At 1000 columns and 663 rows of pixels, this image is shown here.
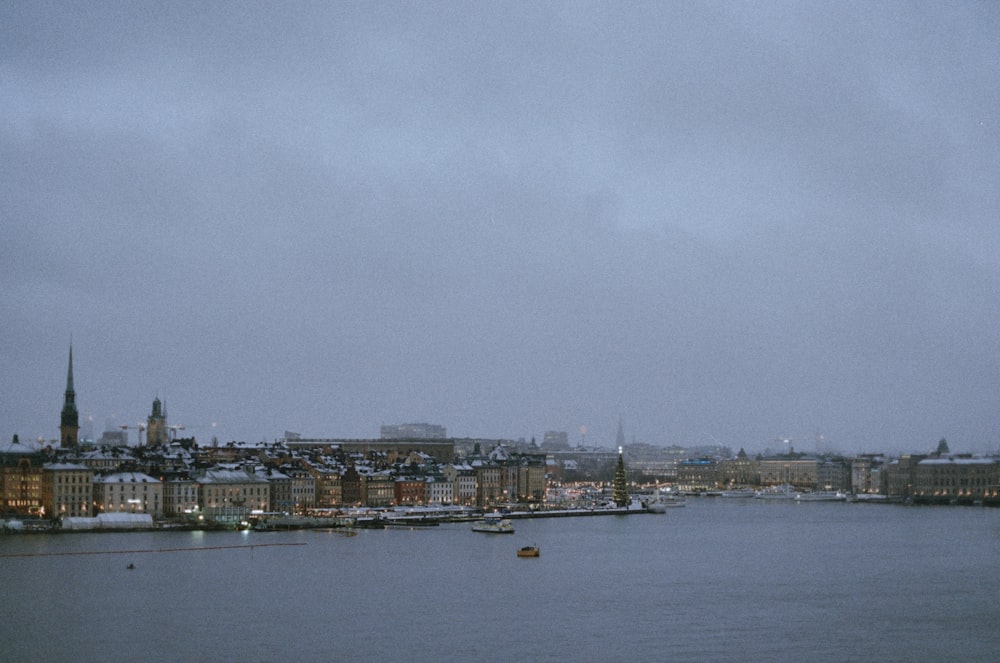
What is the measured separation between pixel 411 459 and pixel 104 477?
23.7 m

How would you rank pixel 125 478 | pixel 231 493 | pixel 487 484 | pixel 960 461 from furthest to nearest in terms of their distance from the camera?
pixel 960 461 → pixel 487 484 → pixel 231 493 → pixel 125 478

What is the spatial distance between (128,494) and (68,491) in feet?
6.75

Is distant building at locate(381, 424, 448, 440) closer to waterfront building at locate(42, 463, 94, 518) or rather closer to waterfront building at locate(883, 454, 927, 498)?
waterfront building at locate(883, 454, 927, 498)

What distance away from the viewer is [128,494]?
41562mm

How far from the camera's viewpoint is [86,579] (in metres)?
24.1

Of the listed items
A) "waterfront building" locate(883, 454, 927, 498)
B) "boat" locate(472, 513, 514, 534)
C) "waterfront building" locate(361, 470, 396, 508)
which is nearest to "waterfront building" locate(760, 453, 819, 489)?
"waterfront building" locate(883, 454, 927, 498)

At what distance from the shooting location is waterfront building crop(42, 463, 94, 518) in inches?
1606

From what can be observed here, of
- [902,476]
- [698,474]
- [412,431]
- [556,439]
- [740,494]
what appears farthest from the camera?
[556,439]

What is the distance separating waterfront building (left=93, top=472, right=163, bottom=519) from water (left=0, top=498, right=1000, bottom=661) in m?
6.11

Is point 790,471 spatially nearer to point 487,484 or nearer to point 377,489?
point 487,484

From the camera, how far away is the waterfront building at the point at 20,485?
41688 mm

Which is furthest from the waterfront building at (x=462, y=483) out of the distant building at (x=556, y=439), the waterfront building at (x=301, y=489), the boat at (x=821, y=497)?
the distant building at (x=556, y=439)

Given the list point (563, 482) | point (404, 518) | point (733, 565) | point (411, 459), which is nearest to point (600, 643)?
point (733, 565)

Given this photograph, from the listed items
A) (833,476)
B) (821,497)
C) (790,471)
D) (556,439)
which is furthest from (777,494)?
(556,439)
